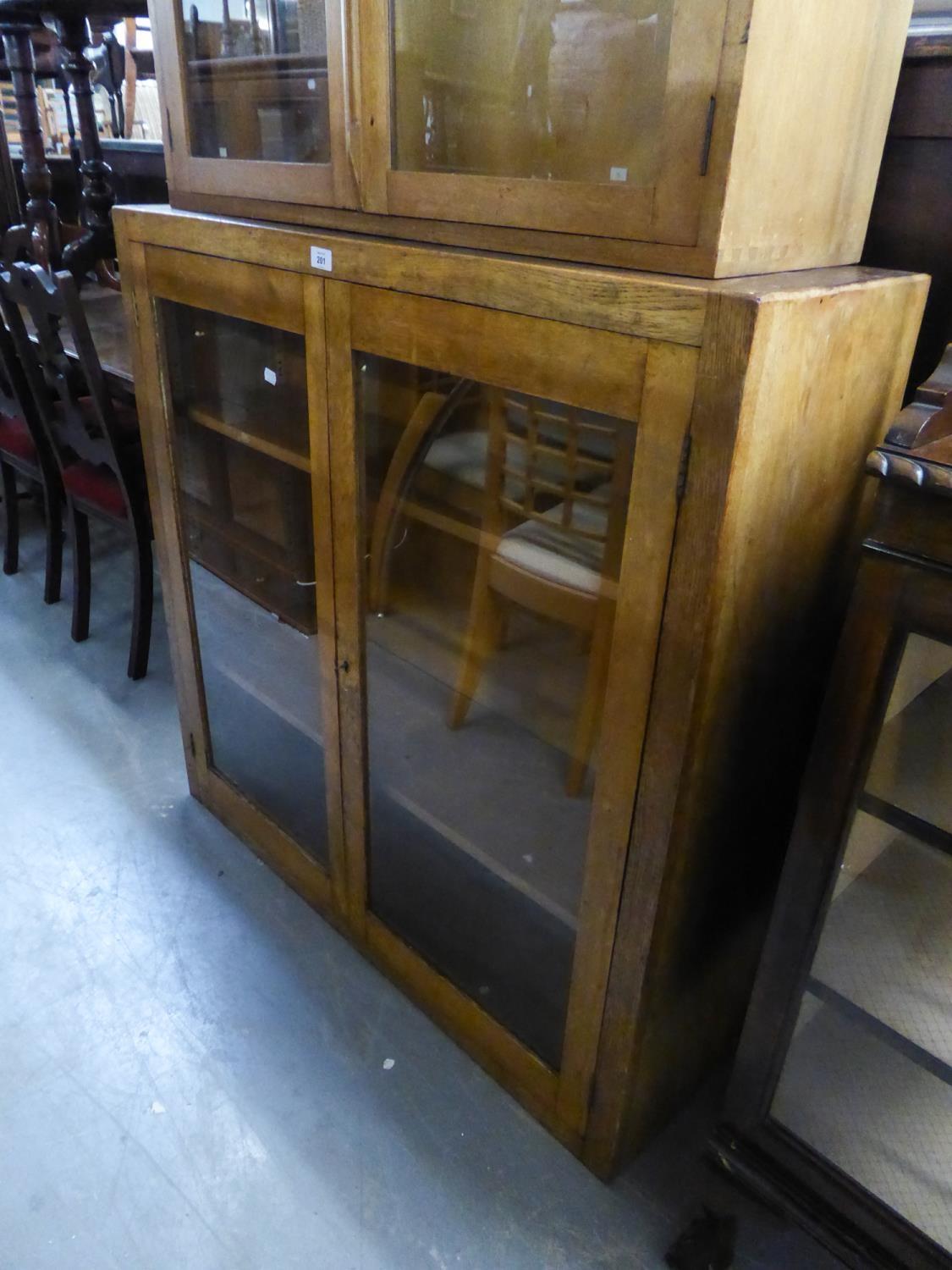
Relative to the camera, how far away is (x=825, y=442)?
79 centimetres

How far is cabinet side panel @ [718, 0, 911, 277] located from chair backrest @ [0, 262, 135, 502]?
1.41 meters

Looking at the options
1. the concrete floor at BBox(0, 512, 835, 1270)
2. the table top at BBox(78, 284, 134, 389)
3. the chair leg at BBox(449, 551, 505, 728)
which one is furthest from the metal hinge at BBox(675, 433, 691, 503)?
the table top at BBox(78, 284, 134, 389)

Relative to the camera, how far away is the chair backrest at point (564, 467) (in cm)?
79

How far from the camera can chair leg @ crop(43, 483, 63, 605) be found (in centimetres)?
237

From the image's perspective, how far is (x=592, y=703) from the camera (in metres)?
0.97

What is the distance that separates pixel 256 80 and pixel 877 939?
1160 millimetres

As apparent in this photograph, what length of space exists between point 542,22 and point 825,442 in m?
0.45

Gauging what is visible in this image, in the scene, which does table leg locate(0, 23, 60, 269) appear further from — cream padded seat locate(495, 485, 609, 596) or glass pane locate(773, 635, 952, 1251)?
glass pane locate(773, 635, 952, 1251)

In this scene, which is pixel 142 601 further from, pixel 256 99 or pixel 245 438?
pixel 256 99

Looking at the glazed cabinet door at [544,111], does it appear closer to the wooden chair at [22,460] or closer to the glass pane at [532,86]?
the glass pane at [532,86]

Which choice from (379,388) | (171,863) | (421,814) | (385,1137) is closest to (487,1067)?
(385,1137)

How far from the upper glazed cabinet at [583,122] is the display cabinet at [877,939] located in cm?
21

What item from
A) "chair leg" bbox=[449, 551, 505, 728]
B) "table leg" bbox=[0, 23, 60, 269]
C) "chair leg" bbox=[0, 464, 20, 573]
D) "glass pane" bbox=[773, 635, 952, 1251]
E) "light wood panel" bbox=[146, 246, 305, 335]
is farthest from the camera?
"chair leg" bbox=[0, 464, 20, 573]

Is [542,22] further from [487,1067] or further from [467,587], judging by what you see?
[487,1067]
